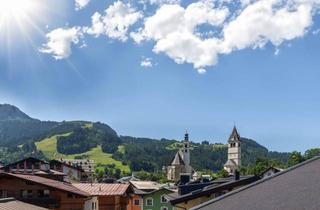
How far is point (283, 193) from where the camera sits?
9898mm

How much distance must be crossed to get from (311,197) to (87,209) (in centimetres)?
5844

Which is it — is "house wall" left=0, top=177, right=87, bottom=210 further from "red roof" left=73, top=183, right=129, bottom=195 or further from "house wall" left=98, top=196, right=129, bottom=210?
"house wall" left=98, top=196, right=129, bottom=210

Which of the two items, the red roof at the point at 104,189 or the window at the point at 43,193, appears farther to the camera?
the red roof at the point at 104,189

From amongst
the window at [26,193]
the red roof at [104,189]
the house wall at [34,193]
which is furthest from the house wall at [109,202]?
the window at [26,193]

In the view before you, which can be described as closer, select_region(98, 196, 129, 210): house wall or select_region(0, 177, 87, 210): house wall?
select_region(0, 177, 87, 210): house wall

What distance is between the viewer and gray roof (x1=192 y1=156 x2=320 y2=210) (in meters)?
8.96

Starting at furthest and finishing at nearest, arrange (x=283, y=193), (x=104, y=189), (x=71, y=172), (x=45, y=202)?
1. (x=71, y=172)
2. (x=104, y=189)
3. (x=45, y=202)
4. (x=283, y=193)

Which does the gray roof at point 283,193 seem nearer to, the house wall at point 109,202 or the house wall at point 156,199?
the house wall at point 156,199

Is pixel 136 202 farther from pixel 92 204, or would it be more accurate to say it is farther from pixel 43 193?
pixel 43 193

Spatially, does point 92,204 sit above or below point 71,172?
below

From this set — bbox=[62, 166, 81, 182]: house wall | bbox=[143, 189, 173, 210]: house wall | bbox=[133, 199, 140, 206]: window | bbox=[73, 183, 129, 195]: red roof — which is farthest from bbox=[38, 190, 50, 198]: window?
bbox=[62, 166, 81, 182]: house wall

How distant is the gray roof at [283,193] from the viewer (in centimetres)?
896

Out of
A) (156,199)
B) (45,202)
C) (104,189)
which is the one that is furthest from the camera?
(104,189)

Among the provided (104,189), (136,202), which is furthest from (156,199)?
(104,189)
